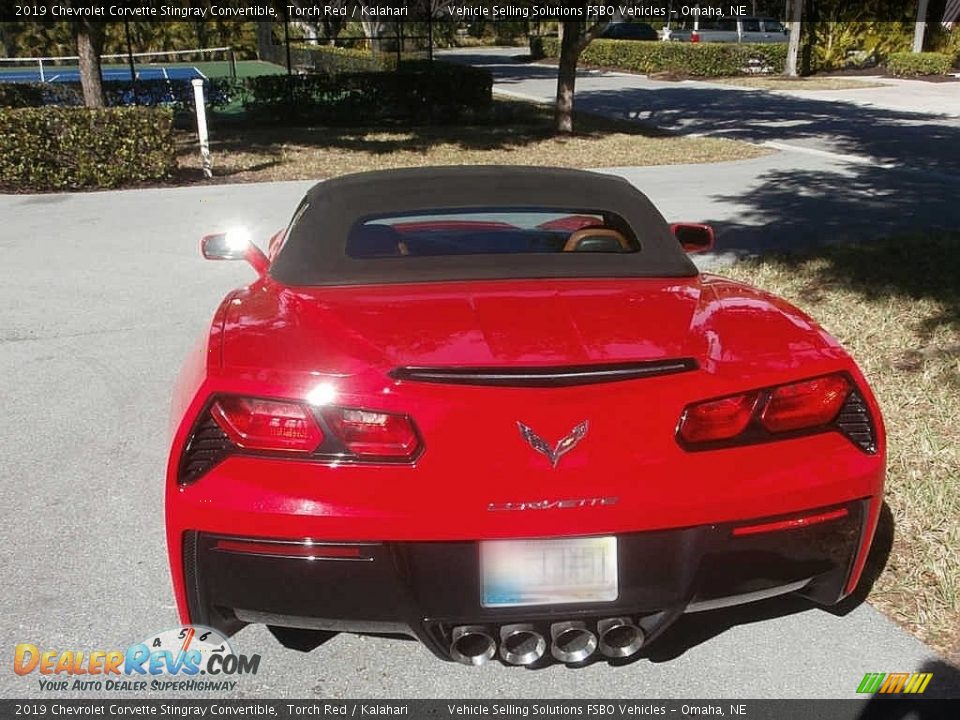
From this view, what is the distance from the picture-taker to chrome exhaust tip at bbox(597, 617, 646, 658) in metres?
2.31

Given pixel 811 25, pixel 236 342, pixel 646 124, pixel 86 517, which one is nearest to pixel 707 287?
pixel 236 342

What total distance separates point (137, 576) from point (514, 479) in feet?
5.86

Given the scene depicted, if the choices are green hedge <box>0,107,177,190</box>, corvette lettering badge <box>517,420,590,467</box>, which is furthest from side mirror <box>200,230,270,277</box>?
green hedge <box>0,107,177,190</box>

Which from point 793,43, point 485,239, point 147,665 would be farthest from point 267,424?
point 793,43

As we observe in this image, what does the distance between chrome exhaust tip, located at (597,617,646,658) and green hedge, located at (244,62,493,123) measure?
1935 cm

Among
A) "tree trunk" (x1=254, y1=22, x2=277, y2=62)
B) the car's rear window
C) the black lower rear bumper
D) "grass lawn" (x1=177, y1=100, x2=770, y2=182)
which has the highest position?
"tree trunk" (x1=254, y1=22, x2=277, y2=62)

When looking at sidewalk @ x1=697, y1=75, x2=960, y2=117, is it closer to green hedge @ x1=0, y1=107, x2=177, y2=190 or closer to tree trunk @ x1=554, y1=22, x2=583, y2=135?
tree trunk @ x1=554, y1=22, x2=583, y2=135

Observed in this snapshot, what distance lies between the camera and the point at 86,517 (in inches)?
144

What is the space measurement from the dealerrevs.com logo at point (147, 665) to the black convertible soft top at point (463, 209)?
121cm

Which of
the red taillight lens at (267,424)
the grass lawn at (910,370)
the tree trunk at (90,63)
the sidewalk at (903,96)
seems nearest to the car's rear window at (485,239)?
the red taillight lens at (267,424)

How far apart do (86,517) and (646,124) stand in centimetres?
1930

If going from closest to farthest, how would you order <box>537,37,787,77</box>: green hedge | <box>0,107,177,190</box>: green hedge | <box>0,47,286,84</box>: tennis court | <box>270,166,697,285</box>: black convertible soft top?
<box>270,166,697,285</box>: black convertible soft top, <box>0,107,177,190</box>: green hedge, <box>537,37,787,77</box>: green hedge, <box>0,47,286,84</box>: tennis court

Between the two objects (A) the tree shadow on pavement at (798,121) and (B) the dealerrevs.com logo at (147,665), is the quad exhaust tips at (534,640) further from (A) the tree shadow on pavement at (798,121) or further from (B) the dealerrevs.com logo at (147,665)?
(A) the tree shadow on pavement at (798,121)

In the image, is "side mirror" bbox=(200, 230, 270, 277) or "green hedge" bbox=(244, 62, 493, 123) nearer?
"side mirror" bbox=(200, 230, 270, 277)
